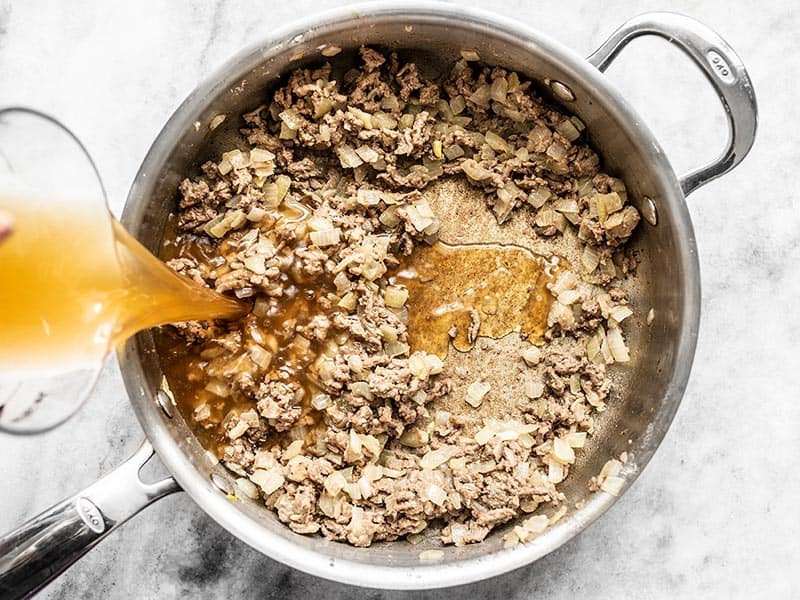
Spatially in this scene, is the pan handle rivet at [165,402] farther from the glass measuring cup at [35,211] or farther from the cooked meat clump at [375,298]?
the glass measuring cup at [35,211]

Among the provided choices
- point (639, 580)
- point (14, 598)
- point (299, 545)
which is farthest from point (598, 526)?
point (14, 598)

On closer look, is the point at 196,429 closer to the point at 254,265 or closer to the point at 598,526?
the point at 254,265

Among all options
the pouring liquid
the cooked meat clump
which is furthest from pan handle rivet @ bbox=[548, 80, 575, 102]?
the pouring liquid

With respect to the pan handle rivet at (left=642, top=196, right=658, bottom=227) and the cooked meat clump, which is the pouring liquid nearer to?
the cooked meat clump

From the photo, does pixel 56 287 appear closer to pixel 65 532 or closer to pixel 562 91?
pixel 65 532

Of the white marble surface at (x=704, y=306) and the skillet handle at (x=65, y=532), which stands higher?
the white marble surface at (x=704, y=306)

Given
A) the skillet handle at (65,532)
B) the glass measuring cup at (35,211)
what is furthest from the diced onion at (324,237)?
the skillet handle at (65,532)

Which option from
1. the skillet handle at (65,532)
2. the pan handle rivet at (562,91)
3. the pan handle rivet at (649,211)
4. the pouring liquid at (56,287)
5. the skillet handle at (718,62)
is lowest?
the skillet handle at (65,532)
